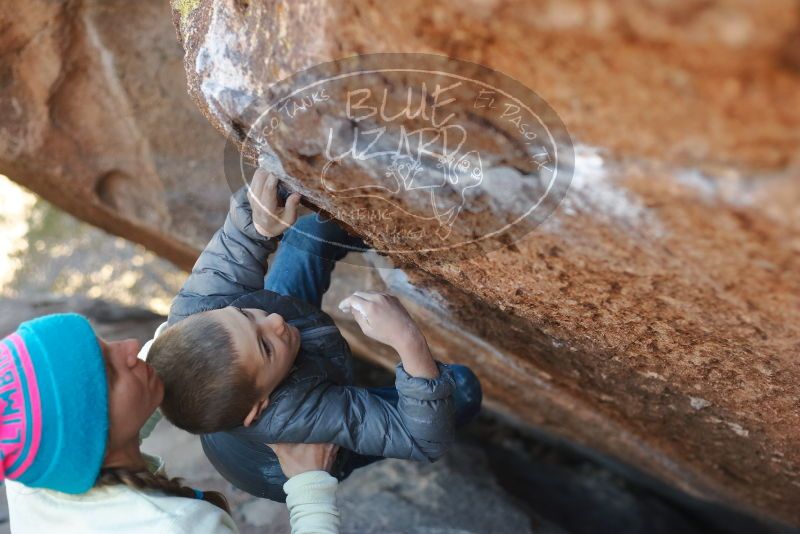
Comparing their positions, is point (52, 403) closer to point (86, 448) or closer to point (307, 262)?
point (86, 448)

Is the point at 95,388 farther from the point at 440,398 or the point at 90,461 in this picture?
the point at 440,398

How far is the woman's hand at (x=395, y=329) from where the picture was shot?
1382 mm

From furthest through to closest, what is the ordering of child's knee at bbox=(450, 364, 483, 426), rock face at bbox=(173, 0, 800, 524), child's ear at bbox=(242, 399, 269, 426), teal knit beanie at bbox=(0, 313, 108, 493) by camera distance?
1. child's knee at bbox=(450, 364, 483, 426)
2. child's ear at bbox=(242, 399, 269, 426)
3. teal knit beanie at bbox=(0, 313, 108, 493)
4. rock face at bbox=(173, 0, 800, 524)

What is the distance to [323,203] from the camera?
51.6 inches

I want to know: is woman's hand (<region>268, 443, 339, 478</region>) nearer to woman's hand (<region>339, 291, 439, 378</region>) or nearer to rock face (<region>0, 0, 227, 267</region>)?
woman's hand (<region>339, 291, 439, 378</region>)

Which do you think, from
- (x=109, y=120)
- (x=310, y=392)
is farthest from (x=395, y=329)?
(x=109, y=120)

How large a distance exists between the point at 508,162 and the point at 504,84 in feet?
0.42

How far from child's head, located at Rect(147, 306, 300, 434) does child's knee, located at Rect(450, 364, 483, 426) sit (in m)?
0.57

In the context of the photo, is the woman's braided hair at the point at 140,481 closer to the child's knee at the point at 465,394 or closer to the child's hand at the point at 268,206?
the child's hand at the point at 268,206

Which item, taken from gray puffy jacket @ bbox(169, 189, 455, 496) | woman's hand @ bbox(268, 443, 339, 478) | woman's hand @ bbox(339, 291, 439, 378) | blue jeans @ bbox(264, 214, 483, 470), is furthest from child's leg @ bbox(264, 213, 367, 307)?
woman's hand @ bbox(268, 443, 339, 478)

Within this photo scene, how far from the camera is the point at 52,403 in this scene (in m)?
1.17

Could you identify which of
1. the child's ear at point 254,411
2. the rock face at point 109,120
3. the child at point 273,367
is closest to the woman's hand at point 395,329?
the child at point 273,367

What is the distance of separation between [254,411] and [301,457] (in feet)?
0.48

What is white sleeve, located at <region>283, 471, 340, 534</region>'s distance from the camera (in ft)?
4.47
